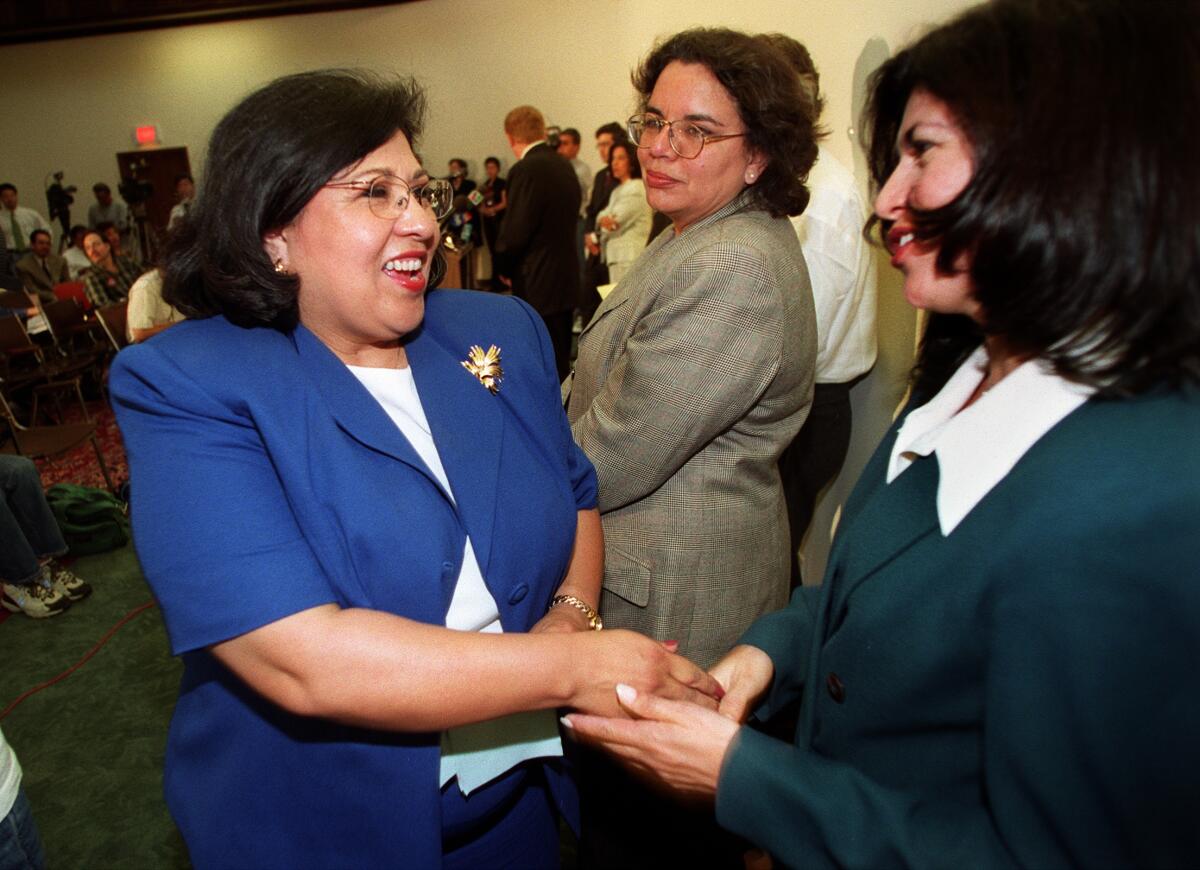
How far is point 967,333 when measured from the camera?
117 centimetres

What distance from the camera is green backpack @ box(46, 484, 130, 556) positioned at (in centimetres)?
437

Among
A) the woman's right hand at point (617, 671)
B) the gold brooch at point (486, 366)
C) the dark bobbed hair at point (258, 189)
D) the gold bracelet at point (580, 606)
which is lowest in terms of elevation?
the gold bracelet at point (580, 606)

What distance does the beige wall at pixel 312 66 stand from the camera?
10.9 m

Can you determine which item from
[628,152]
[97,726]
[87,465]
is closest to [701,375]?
[97,726]

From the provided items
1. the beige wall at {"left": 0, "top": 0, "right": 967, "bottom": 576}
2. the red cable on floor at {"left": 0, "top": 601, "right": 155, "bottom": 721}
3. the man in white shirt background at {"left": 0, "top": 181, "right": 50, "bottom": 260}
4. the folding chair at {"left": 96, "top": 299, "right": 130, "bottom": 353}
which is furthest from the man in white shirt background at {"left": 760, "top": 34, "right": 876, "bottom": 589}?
the man in white shirt background at {"left": 0, "top": 181, "right": 50, "bottom": 260}

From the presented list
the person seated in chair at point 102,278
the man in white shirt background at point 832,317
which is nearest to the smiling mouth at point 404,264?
the man in white shirt background at point 832,317

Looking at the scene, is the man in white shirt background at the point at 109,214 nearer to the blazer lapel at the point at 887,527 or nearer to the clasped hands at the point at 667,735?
the clasped hands at the point at 667,735

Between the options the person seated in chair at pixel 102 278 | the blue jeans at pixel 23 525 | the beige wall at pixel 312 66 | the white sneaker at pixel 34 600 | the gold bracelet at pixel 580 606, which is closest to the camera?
the gold bracelet at pixel 580 606

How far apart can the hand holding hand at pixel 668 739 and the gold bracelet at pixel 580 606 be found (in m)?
0.26

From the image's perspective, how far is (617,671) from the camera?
1.10 meters

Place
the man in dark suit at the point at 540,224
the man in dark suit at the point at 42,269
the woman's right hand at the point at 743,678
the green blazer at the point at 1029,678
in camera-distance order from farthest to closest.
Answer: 1. the man in dark suit at the point at 42,269
2. the man in dark suit at the point at 540,224
3. the woman's right hand at the point at 743,678
4. the green blazer at the point at 1029,678

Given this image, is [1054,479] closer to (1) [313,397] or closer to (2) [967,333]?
(2) [967,333]

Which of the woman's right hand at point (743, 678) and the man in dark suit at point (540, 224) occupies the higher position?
the man in dark suit at point (540, 224)

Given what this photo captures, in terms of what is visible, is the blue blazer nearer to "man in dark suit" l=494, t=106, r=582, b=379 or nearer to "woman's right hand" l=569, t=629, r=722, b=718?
"woman's right hand" l=569, t=629, r=722, b=718
